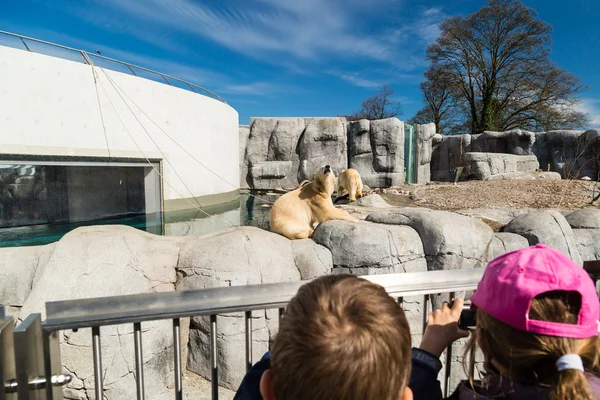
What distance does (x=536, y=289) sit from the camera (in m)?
0.80

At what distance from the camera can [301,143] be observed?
683 inches

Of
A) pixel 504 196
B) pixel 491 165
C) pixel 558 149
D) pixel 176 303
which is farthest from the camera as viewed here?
pixel 558 149

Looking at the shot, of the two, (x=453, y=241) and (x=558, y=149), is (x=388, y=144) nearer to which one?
(x=558, y=149)

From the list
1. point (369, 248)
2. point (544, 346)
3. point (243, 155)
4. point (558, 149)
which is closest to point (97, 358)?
point (544, 346)

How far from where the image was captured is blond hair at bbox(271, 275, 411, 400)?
0.61m

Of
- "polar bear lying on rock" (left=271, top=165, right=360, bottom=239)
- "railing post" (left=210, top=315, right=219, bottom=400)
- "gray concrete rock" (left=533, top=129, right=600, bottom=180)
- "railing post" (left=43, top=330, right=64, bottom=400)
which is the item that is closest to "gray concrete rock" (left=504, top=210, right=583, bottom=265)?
"polar bear lying on rock" (left=271, top=165, right=360, bottom=239)

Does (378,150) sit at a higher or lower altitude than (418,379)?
higher

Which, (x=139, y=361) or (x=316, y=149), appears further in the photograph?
(x=316, y=149)

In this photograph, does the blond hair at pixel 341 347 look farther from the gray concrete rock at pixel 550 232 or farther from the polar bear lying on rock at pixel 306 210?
the gray concrete rock at pixel 550 232

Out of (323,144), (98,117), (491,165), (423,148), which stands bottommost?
(491,165)

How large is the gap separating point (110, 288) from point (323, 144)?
1445cm

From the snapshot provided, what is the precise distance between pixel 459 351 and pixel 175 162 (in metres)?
9.79

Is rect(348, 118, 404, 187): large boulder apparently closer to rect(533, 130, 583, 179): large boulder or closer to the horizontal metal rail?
rect(533, 130, 583, 179): large boulder

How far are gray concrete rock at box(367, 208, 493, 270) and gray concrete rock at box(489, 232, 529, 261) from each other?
73 millimetres
